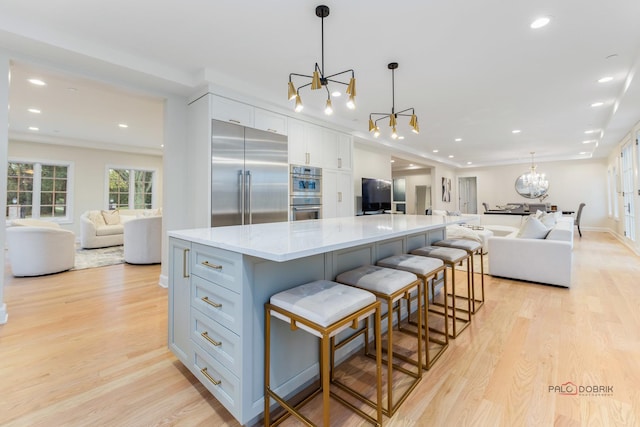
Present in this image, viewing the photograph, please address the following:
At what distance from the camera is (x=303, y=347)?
5.23 ft

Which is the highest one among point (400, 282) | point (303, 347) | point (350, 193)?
point (350, 193)

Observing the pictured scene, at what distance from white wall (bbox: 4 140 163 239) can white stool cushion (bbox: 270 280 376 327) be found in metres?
7.94

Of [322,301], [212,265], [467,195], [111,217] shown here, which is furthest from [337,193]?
[467,195]

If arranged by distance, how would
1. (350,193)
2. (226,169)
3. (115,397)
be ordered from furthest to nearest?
(350,193), (226,169), (115,397)

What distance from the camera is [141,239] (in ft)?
15.4

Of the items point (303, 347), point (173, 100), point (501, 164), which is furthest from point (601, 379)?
point (501, 164)

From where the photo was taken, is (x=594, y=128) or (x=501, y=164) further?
(x=501, y=164)

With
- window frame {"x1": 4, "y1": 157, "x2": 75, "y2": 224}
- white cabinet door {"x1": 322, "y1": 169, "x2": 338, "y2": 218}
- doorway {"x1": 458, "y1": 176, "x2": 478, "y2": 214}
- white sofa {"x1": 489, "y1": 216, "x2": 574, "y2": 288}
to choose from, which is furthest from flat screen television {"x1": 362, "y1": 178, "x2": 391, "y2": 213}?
window frame {"x1": 4, "y1": 157, "x2": 75, "y2": 224}

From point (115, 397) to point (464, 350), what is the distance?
7.40ft

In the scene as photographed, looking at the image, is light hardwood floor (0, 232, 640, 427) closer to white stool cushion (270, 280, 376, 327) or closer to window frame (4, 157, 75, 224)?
white stool cushion (270, 280, 376, 327)

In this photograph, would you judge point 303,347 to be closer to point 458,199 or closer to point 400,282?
point 400,282

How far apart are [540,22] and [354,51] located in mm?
1584

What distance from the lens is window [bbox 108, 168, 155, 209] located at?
7.48 meters

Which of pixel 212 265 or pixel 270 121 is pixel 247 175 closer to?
pixel 270 121
